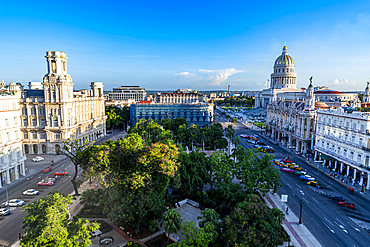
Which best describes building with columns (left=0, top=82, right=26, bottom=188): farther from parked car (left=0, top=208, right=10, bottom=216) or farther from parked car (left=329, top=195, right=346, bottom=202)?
parked car (left=329, top=195, right=346, bottom=202)

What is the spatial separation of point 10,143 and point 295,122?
86950 millimetres

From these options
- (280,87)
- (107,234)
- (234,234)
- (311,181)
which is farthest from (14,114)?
(280,87)

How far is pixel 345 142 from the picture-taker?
57.5 metres

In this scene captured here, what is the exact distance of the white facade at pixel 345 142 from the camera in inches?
2028

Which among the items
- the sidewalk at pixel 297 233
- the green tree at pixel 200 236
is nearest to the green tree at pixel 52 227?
the green tree at pixel 200 236

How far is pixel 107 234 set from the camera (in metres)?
34.0

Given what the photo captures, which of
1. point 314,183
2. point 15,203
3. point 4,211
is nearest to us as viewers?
point 4,211

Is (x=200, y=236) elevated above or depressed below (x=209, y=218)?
below

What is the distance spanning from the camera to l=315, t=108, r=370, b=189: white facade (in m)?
51.5

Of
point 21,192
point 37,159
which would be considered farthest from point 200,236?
point 37,159

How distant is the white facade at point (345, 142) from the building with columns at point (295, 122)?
6167 mm

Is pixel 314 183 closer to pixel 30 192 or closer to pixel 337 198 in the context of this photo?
pixel 337 198

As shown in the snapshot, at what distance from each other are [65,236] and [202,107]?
359 feet

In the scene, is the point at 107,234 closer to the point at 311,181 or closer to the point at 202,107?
the point at 311,181
